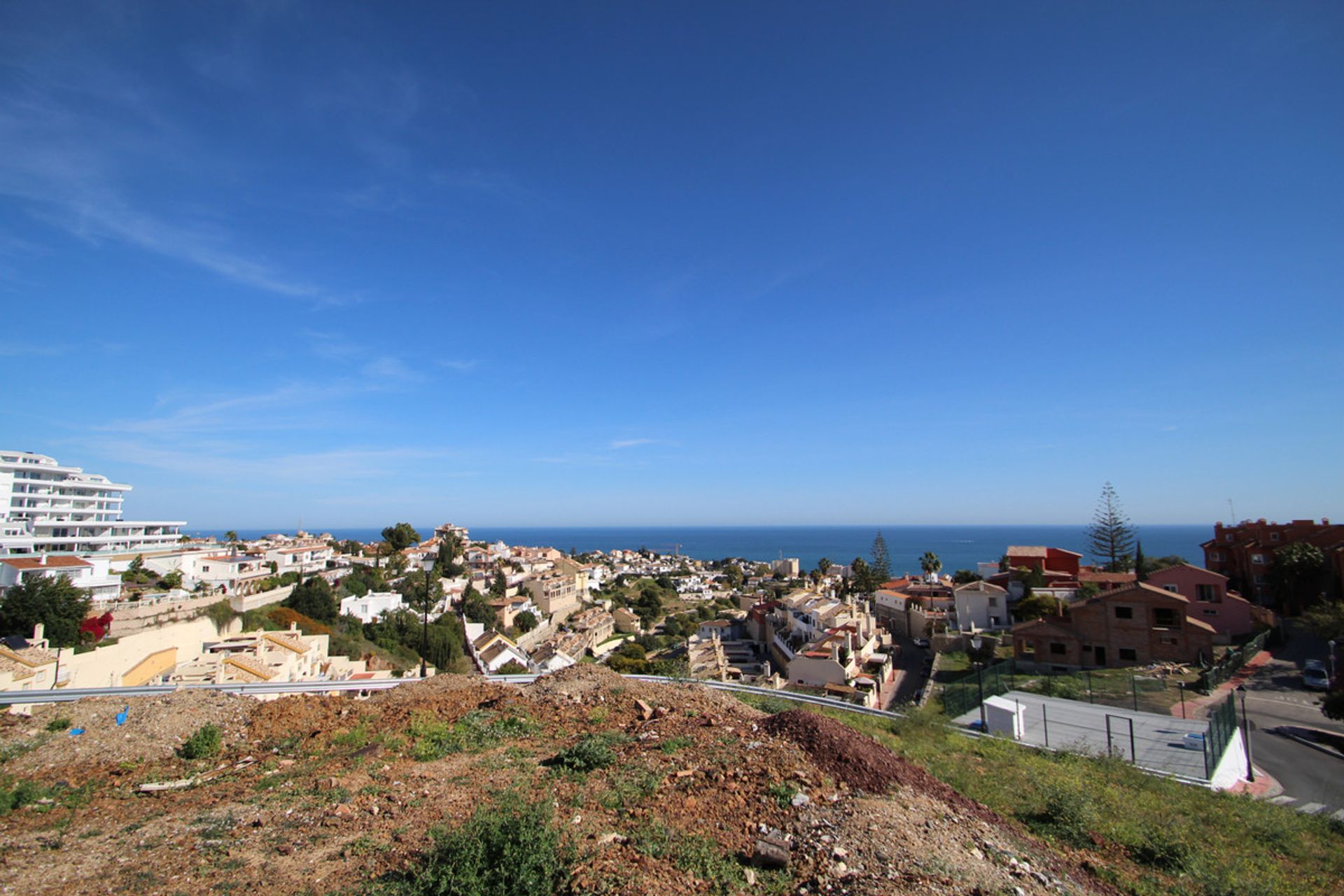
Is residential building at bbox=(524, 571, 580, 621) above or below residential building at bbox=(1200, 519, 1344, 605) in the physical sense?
below

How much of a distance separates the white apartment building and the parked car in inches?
2869

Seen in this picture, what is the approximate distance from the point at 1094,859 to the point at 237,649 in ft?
88.9

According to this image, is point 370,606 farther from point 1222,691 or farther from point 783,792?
point 1222,691

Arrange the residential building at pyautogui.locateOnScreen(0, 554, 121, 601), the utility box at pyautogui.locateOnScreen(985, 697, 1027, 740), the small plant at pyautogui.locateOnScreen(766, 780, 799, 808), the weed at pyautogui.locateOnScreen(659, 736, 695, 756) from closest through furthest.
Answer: the small plant at pyautogui.locateOnScreen(766, 780, 799, 808), the weed at pyautogui.locateOnScreen(659, 736, 695, 756), the utility box at pyautogui.locateOnScreen(985, 697, 1027, 740), the residential building at pyautogui.locateOnScreen(0, 554, 121, 601)

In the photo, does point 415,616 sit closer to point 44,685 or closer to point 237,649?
point 237,649

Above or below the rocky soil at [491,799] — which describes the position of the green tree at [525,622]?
below

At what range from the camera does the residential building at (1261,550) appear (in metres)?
35.5

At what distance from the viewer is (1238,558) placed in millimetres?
45375

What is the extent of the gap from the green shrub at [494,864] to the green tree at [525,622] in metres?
50.8

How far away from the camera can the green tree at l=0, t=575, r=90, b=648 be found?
23.6 meters

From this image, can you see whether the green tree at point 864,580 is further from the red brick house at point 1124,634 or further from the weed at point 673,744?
the weed at point 673,744

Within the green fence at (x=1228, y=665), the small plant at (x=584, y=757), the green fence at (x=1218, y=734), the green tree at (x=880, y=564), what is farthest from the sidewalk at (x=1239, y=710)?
the green tree at (x=880, y=564)

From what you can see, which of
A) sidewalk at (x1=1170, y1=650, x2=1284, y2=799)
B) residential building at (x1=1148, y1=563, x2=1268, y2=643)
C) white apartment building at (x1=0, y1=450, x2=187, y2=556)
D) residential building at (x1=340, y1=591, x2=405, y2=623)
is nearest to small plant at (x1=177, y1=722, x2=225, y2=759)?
sidewalk at (x1=1170, y1=650, x2=1284, y2=799)

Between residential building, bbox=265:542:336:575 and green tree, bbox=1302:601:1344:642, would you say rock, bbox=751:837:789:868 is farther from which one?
residential building, bbox=265:542:336:575
